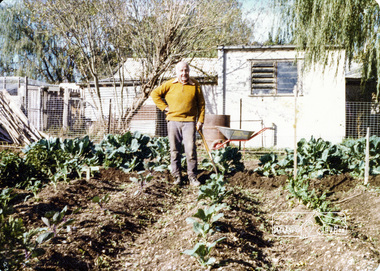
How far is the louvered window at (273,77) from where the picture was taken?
40.4 ft

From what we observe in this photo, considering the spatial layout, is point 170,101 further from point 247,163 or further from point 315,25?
point 315,25

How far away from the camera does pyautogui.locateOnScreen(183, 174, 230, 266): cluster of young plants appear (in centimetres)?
247

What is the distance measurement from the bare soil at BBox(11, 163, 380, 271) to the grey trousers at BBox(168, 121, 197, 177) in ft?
1.05

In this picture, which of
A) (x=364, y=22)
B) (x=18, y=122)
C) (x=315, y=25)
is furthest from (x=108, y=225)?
(x=18, y=122)

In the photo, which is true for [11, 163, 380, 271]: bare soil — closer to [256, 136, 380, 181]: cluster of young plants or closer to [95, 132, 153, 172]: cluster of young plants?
[256, 136, 380, 181]: cluster of young plants

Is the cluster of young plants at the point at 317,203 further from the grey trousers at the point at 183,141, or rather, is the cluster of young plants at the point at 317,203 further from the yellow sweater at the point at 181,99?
the yellow sweater at the point at 181,99

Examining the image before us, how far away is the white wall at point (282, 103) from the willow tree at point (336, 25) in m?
2.04

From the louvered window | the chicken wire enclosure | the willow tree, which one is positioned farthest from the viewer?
the louvered window

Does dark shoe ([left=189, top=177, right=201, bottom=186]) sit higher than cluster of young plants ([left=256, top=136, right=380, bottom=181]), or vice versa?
cluster of young plants ([left=256, top=136, right=380, bottom=181])

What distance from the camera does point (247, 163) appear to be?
25.8 ft

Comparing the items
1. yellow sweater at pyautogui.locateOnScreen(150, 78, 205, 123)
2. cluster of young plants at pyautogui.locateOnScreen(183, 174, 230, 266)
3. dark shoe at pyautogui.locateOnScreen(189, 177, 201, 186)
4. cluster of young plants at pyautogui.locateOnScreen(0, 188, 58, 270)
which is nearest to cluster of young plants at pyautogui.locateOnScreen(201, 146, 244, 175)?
dark shoe at pyautogui.locateOnScreen(189, 177, 201, 186)

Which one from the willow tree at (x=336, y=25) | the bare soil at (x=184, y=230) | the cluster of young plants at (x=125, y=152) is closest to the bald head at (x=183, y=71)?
the cluster of young plants at (x=125, y=152)

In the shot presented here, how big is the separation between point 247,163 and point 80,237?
17.4 ft

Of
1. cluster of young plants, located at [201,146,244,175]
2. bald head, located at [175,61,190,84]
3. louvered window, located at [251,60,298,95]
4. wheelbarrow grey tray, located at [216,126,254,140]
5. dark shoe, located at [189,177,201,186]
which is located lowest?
dark shoe, located at [189,177,201,186]
